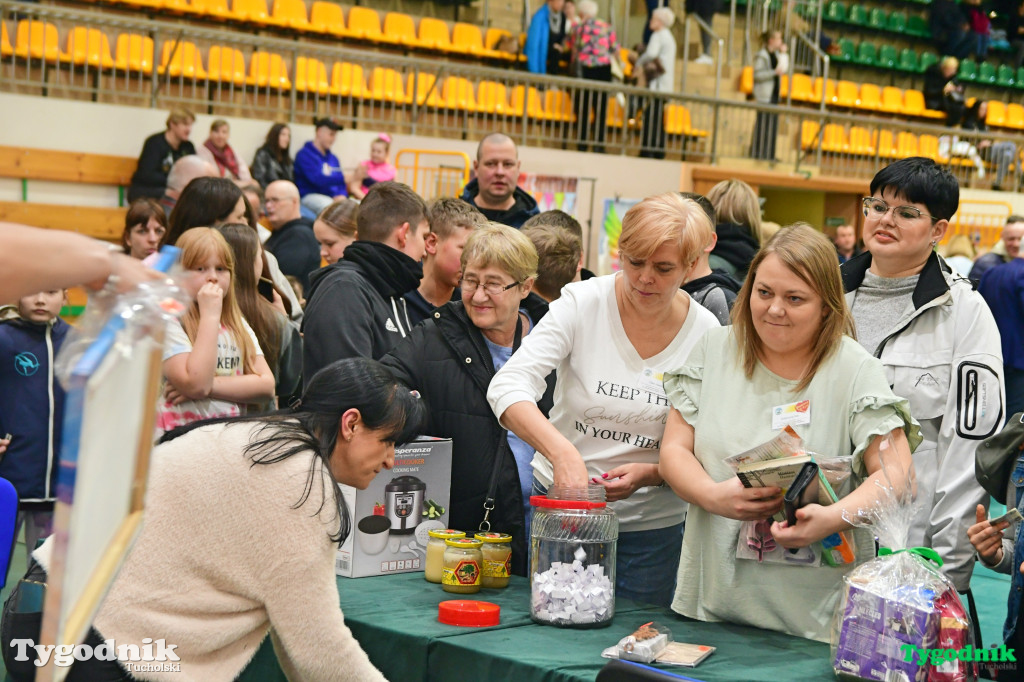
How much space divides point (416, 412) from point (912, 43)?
17.8 m

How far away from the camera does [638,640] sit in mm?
2078

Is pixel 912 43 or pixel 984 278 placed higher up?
pixel 912 43

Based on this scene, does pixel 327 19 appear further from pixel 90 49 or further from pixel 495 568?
pixel 495 568

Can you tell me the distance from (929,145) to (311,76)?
347 inches

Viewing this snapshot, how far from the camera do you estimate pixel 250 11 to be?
11.4 metres

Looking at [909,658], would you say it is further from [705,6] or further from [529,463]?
[705,6]

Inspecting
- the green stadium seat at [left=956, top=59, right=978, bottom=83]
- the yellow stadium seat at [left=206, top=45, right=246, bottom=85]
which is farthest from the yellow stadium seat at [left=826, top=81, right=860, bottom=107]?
the yellow stadium seat at [left=206, top=45, right=246, bottom=85]

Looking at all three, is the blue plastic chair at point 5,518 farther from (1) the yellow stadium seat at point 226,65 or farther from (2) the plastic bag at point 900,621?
(1) the yellow stadium seat at point 226,65

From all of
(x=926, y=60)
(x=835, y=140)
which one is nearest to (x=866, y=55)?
(x=926, y=60)

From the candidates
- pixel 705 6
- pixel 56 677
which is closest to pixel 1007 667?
pixel 56 677

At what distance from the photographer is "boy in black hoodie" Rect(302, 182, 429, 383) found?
3398mm

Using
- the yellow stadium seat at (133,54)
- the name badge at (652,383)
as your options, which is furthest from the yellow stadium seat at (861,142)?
the name badge at (652,383)

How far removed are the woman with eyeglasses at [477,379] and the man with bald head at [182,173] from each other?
17.5 feet

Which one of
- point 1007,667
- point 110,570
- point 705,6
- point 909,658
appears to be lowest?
point 1007,667
